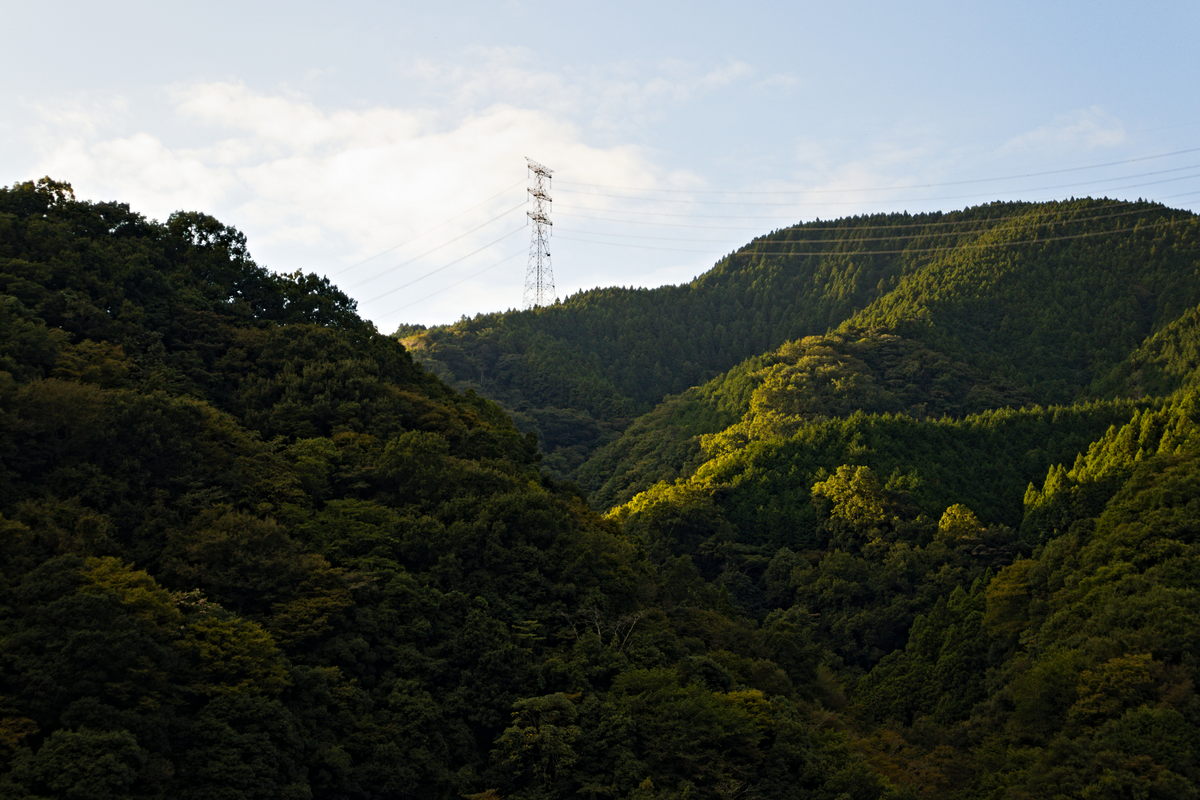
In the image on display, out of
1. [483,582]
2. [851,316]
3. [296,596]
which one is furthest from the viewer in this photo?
[851,316]

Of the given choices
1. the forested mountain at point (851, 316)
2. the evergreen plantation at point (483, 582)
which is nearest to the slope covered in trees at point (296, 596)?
the evergreen plantation at point (483, 582)

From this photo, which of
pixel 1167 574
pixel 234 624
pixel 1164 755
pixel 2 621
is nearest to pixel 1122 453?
pixel 1167 574

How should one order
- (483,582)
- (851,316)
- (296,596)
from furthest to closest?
(851,316) < (483,582) < (296,596)

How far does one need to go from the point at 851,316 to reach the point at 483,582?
7767cm

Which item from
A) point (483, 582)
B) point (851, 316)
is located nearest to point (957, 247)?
point (851, 316)

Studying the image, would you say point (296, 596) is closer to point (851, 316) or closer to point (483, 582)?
point (483, 582)

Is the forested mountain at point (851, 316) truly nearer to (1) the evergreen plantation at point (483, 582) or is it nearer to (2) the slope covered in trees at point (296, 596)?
(1) the evergreen plantation at point (483, 582)

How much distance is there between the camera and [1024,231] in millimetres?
102750

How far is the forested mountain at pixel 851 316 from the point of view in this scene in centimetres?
8919

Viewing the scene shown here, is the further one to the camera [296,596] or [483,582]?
[483,582]

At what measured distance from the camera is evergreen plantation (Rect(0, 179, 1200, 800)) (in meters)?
26.0

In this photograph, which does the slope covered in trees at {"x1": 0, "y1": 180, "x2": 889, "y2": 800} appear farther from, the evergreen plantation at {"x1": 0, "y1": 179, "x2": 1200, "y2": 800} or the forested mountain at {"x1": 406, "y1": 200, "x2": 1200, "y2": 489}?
the forested mountain at {"x1": 406, "y1": 200, "x2": 1200, "y2": 489}

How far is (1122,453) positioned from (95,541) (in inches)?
1714

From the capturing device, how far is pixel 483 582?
3472 cm
